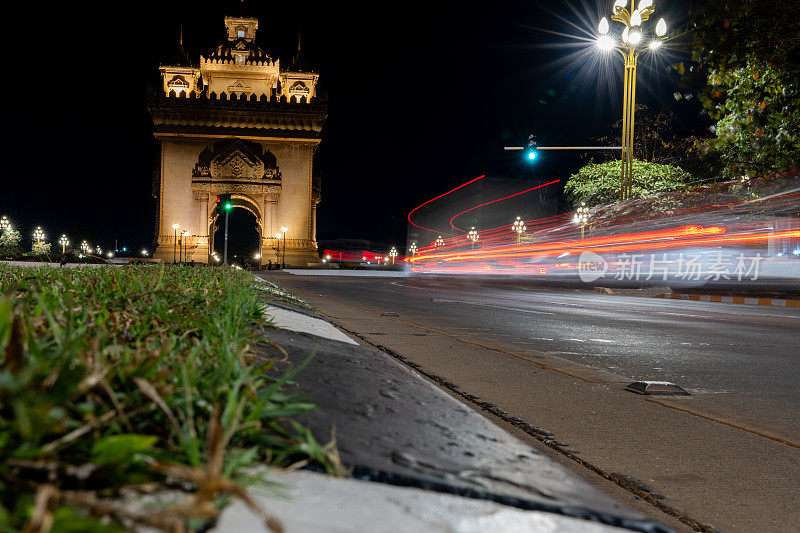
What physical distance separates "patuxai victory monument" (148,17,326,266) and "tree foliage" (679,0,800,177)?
157 feet

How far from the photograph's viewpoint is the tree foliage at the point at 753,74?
7.48 m

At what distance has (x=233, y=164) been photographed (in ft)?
185

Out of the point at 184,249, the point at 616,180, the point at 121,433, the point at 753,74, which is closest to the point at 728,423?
the point at 121,433

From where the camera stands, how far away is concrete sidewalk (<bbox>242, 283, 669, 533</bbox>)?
125 cm

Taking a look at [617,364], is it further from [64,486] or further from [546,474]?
[64,486]

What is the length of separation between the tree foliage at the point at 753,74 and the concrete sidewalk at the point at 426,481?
709cm

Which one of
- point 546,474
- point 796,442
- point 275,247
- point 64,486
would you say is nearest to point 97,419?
point 64,486

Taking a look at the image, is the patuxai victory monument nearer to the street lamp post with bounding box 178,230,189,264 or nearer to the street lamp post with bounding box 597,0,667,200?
the street lamp post with bounding box 178,230,189,264

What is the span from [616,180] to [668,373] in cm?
3351

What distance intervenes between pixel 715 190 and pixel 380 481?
32113 mm

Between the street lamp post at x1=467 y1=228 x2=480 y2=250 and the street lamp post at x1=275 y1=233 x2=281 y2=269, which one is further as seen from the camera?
the street lamp post at x1=467 y1=228 x2=480 y2=250

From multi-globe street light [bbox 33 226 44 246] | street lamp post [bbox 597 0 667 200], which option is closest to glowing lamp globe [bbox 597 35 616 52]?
street lamp post [bbox 597 0 667 200]

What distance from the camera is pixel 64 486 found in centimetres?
114

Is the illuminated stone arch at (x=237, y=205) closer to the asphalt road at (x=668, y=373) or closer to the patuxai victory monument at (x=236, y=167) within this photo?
the patuxai victory monument at (x=236, y=167)
